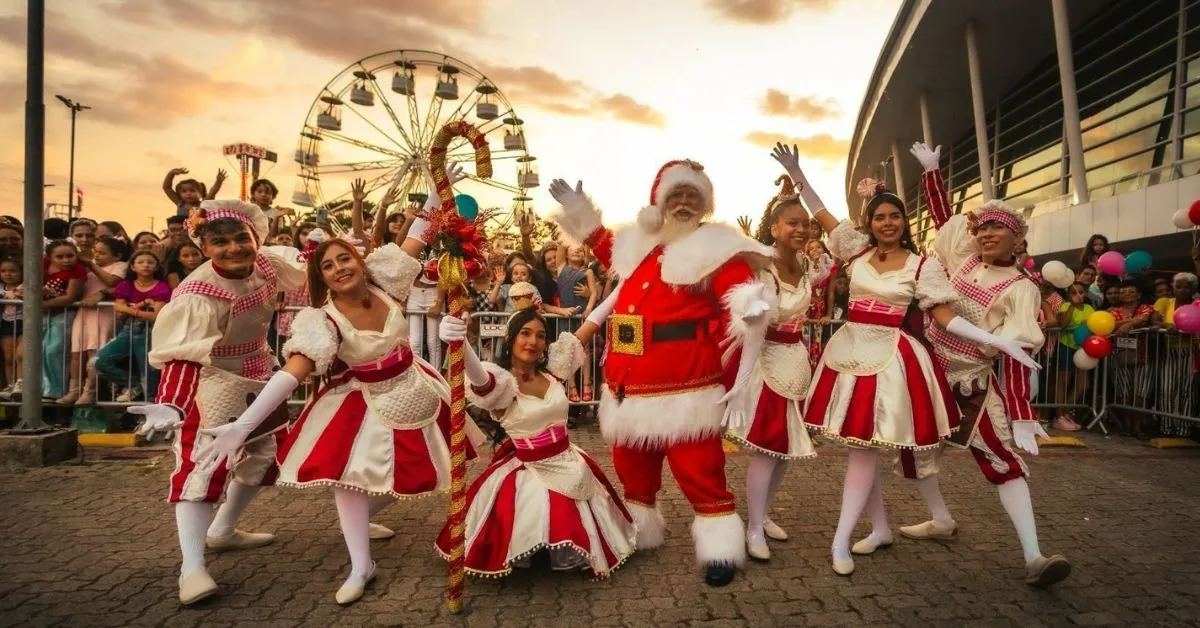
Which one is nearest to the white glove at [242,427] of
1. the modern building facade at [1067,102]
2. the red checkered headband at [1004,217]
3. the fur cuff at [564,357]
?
the fur cuff at [564,357]

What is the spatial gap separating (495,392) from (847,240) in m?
2.17

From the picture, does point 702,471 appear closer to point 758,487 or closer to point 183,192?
point 758,487

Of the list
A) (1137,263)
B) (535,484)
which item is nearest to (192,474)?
(535,484)

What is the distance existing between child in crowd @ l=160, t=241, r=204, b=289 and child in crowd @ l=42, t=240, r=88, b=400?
84cm

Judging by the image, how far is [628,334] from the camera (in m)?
3.59

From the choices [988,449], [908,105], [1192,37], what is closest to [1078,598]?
[988,449]

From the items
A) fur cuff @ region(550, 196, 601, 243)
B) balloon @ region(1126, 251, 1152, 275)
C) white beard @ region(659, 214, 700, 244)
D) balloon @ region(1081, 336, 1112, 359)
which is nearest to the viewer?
white beard @ region(659, 214, 700, 244)

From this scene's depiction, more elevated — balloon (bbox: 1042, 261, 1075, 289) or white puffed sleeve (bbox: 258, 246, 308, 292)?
balloon (bbox: 1042, 261, 1075, 289)

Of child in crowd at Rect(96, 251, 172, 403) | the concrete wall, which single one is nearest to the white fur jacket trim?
child in crowd at Rect(96, 251, 172, 403)

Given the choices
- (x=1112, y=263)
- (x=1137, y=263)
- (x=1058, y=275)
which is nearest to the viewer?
(x=1058, y=275)

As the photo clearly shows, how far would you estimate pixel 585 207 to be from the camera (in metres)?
3.97

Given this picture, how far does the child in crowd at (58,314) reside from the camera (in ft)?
20.9

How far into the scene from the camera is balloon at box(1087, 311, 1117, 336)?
23.6 feet

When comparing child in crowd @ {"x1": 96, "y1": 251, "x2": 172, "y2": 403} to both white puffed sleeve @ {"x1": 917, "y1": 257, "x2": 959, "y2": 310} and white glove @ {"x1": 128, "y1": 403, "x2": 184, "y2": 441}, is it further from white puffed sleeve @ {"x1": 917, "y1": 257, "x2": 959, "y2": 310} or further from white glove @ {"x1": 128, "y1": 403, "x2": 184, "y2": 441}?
white puffed sleeve @ {"x1": 917, "y1": 257, "x2": 959, "y2": 310}
